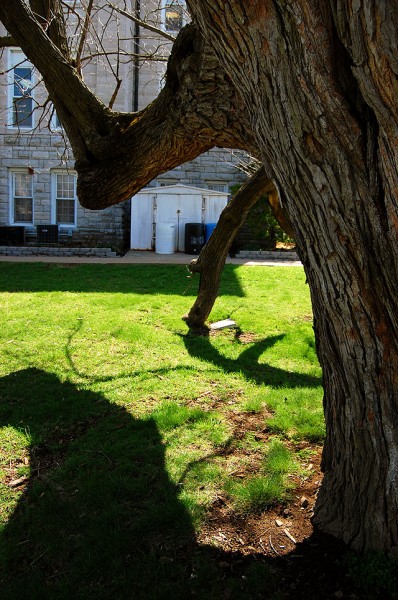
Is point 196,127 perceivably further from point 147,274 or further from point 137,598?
point 147,274

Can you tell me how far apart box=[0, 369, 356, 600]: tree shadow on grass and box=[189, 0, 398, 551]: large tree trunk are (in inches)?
28.7

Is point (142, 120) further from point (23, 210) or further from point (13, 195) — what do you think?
point (13, 195)

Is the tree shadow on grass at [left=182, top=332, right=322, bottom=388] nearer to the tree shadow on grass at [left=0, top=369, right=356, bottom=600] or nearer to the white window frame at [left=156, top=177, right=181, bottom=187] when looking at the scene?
the tree shadow on grass at [left=0, top=369, right=356, bottom=600]

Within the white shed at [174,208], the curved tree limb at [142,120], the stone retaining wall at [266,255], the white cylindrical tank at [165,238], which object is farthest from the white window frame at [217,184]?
the curved tree limb at [142,120]

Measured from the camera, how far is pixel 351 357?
2.68 meters

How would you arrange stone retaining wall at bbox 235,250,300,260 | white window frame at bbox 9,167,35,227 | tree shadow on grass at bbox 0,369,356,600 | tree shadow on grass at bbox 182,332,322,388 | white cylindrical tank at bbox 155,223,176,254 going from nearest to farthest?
tree shadow on grass at bbox 0,369,356,600, tree shadow on grass at bbox 182,332,322,388, stone retaining wall at bbox 235,250,300,260, white cylindrical tank at bbox 155,223,176,254, white window frame at bbox 9,167,35,227

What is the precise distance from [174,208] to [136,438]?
49.7ft

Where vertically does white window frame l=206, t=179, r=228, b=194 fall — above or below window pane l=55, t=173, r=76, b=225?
above

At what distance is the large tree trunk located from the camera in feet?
7.37

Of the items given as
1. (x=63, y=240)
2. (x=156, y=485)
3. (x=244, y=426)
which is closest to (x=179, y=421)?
(x=244, y=426)

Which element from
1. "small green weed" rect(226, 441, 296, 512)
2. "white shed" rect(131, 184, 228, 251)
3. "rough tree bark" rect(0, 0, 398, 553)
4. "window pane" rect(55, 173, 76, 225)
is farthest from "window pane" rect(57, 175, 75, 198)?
"rough tree bark" rect(0, 0, 398, 553)

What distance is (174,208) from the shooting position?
752 inches

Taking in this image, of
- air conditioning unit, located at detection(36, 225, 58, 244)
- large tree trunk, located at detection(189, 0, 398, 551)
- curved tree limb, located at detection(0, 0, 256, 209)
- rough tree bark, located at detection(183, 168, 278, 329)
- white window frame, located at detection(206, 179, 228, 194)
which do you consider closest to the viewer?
large tree trunk, located at detection(189, 0, 398, 551)

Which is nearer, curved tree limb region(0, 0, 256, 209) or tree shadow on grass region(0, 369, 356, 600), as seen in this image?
tree shadow on grass region(0, 369, 356, 600)
